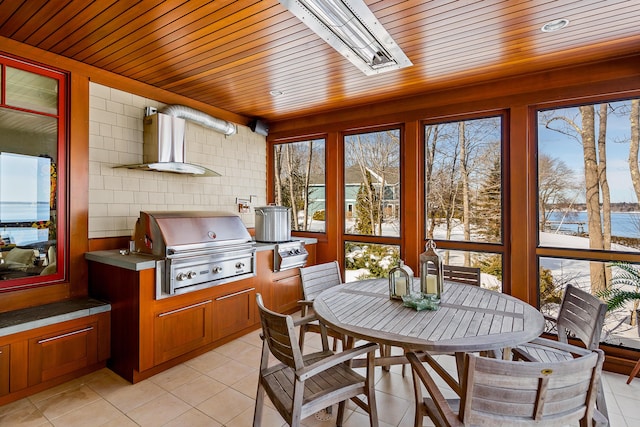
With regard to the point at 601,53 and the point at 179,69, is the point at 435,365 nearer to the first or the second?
the point at 601,53

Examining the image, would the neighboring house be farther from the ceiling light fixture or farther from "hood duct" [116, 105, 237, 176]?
"hood duct" [116, 105, 237, 176]

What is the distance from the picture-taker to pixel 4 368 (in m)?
2.25

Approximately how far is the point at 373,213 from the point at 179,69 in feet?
8.81

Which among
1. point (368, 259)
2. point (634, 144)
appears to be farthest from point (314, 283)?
point (634, 144)

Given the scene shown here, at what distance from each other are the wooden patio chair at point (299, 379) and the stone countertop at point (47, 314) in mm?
1699

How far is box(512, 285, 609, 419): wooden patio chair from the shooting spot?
1752mm

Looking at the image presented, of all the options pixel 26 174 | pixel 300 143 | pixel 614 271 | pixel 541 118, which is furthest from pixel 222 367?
pixel 541 118

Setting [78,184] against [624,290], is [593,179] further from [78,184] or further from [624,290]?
[78,184]

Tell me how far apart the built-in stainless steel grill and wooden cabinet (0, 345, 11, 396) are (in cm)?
97

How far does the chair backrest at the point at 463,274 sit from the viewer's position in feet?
9.36

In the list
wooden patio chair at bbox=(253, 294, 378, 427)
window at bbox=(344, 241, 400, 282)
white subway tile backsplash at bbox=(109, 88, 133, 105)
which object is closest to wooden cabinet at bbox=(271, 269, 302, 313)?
window at bbox=(344, 241, 400, 282)

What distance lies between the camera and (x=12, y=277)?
8.63ft

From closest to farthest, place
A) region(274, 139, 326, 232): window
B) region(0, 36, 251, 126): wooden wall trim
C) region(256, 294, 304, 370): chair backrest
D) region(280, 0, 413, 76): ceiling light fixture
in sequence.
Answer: region(256, 294, 304, 370): chair backrest, region(280, 0, 413, 76): ceiling light fixture, region(0, 36, 251, 126): wooden wall trim, region(274, 139, 326, 232): window

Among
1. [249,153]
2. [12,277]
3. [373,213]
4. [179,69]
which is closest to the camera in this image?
[12,277]
